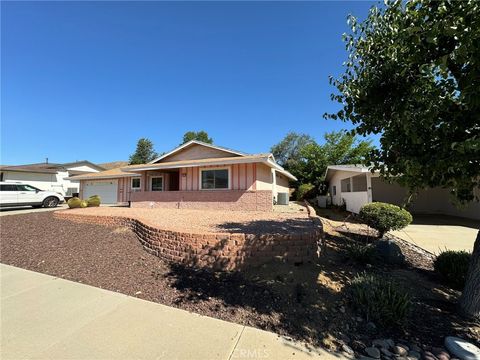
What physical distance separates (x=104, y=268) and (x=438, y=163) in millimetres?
6214

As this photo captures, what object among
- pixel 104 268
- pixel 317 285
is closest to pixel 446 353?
pixel 317 285

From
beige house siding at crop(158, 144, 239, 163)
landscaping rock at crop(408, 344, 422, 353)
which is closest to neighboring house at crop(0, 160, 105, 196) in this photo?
beige house siding at crop(158, 144, 239, 163)

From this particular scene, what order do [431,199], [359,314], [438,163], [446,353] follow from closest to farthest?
[446,353] < [438,163] < [359,314] < [431,199]

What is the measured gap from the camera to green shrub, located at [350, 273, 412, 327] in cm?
336

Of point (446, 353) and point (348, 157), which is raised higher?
point (348, 157)

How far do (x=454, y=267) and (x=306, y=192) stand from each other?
20.9 m

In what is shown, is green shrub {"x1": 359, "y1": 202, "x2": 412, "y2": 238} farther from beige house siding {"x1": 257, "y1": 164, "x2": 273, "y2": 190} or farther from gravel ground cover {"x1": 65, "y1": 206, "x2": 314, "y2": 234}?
beige house siding {"x1": 257, "y1": 164, "x2": 273, "y2": 190}

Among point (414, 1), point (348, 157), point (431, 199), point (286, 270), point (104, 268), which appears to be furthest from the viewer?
point (348, 157)

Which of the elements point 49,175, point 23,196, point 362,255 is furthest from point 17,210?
point 362,255

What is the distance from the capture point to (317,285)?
14.0 ft

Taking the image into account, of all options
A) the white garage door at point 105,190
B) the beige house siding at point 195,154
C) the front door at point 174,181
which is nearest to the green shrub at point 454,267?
the beige house siding at point 195,154

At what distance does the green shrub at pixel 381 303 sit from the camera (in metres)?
3.36

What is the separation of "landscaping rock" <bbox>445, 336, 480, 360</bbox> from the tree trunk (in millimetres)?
919

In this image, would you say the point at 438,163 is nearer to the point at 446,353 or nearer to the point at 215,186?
the point at 446,353
